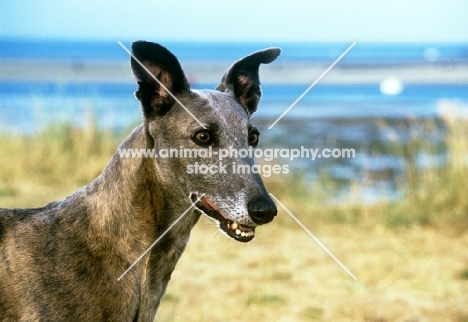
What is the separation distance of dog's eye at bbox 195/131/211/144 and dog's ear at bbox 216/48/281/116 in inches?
24.7

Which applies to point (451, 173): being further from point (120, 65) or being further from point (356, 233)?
point (120, 65)

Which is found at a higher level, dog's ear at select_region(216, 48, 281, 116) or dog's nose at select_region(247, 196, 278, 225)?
dog's ear at select_region(216, 48, 281, 116)

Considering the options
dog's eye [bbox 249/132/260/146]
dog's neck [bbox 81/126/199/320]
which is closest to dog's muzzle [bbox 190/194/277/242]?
dog's neck [bbox 81/126/199/320]

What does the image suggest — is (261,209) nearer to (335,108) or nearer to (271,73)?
(335,108)

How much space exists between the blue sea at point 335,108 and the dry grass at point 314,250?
59 centimetres

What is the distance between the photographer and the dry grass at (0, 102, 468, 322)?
7.12 m

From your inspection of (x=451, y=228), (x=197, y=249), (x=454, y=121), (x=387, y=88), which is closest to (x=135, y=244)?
(x=197, y=249)

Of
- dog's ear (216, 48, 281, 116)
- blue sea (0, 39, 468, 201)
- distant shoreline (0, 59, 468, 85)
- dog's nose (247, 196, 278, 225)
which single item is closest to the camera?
dog's nose (247, 196, 278, 225)

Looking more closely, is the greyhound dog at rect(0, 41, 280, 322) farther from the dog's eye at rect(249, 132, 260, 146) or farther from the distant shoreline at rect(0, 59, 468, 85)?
the distant shoreline at rect(0, 59, 468, 85)

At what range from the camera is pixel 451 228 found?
9.91 metres

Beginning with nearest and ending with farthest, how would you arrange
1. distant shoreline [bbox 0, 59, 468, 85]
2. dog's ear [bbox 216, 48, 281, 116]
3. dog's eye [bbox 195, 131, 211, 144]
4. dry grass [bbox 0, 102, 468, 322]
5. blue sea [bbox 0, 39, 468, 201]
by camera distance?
dog's eye [bbox 195, 131, 211, 144], dog's ear [bbox 216, 48, 281, 116], dry grass [bbox 0, 102, 468, 322], blue sea [bbox 0, 39, 468, 201], distant shoreline [bbox 0, 59, 468, 85]

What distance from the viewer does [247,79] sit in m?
4.70

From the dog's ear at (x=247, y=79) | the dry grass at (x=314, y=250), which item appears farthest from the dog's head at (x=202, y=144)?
the dry grass at (x=314, y=250)

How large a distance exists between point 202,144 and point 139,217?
53 centimetres
